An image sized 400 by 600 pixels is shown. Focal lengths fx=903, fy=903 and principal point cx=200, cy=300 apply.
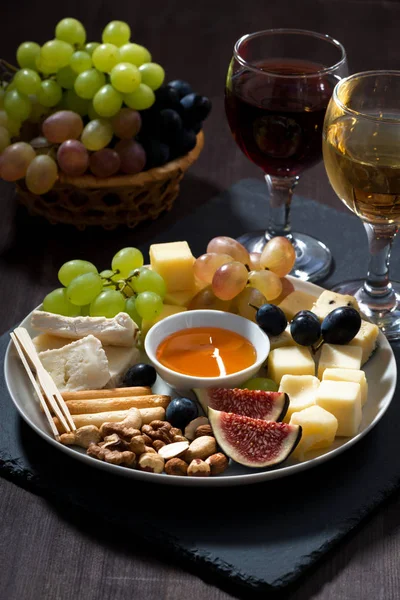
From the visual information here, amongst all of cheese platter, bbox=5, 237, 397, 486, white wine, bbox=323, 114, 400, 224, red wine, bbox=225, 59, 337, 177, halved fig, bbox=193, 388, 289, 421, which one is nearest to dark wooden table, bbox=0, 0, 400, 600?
cheese platter, bbox=5, 237, 397, 486

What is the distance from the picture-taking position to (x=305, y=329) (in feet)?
5.43

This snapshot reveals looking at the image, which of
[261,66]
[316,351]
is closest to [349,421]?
[316,351]

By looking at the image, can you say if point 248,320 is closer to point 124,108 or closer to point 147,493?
point 147,493

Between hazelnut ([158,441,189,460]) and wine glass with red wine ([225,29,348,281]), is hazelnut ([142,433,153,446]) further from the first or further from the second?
wine glass with red wine ([225,29,348,281])

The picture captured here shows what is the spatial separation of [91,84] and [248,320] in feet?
2.53

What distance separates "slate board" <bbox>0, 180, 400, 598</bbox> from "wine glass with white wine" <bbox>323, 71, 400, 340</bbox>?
1.15 feet

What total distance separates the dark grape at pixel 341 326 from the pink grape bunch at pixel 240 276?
161mm

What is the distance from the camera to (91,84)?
2.14m

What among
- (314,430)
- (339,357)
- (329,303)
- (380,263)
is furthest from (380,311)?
(314,430)

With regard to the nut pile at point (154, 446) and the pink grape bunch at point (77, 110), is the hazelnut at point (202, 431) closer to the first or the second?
the nut pile at point (154, 446)

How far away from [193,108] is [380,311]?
2.41ft

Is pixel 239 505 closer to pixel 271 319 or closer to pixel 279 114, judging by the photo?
pixel 271 319

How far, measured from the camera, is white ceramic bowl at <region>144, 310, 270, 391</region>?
5.18ft

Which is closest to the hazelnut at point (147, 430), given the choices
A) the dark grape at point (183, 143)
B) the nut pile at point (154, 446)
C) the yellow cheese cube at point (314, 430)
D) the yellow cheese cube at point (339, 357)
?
the nut pile at point (154, 446)
